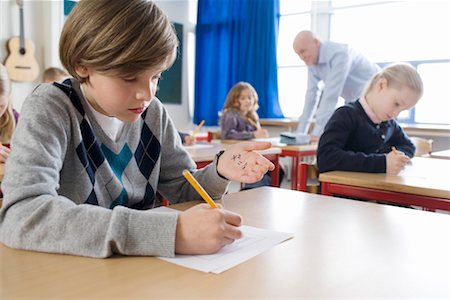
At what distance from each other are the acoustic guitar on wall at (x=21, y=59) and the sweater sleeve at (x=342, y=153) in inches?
133

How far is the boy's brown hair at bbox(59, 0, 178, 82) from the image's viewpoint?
813 millimetres

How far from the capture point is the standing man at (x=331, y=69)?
136 inches

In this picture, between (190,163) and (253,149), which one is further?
(190,163)

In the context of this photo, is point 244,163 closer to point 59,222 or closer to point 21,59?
point 59,222

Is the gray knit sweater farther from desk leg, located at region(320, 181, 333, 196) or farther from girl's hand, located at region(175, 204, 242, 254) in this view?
desk leg, located at region(320, 181, 333, 196)

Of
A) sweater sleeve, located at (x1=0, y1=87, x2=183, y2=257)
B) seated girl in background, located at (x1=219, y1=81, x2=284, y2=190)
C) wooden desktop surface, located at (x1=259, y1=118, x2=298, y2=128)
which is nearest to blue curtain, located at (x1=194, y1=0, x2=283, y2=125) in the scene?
wooden desktop surface, located at (x1=259, y1=118, x2=298, y2=128)

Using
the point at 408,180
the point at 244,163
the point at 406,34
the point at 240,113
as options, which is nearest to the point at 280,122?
the point at 240,113

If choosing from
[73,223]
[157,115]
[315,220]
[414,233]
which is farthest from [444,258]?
[157,115]

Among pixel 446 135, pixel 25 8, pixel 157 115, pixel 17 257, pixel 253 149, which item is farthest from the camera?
pixel 25 8

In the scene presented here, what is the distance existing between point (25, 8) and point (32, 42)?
1.07 ft

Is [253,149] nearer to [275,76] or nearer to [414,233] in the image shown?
[414,233]

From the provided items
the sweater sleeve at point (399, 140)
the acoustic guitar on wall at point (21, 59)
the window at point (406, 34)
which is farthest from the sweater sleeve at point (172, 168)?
the acoustic guitar on wall at point (21, 59)

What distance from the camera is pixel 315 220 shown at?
0.95 meters

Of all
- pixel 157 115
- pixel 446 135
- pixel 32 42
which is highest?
pixel 32 42
